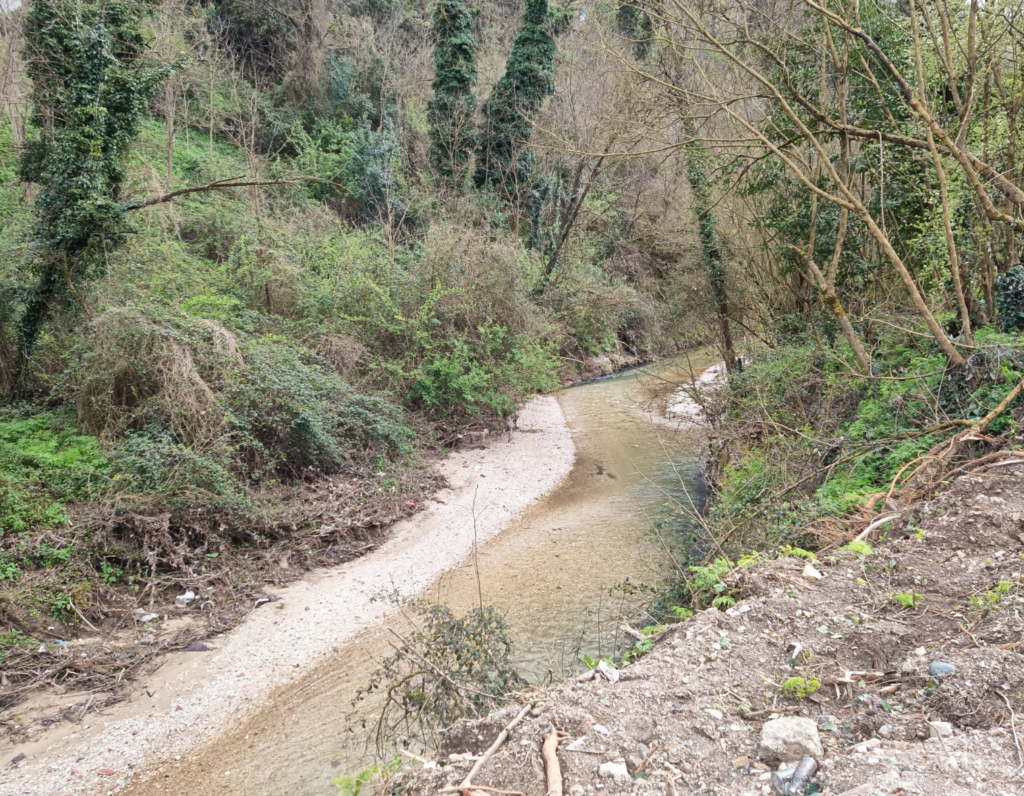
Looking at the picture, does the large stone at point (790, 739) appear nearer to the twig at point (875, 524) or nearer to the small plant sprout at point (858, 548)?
the small plant sprout at point (858, 548)

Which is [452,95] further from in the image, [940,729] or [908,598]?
[940,729]

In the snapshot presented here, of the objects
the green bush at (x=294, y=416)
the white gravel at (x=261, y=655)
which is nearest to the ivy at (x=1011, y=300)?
the white gravel at (x=261, y=655)

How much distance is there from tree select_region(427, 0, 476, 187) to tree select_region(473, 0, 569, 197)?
623 millimetres

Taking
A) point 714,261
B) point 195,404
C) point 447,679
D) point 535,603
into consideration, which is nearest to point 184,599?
point 195,404

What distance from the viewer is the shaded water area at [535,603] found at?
14.8ft

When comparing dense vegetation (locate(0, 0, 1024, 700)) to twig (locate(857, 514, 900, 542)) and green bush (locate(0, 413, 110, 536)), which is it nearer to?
green bush (locate(0, 413, 110, 536))

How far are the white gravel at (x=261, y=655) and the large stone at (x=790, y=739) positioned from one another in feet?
14.3

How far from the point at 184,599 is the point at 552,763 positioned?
18.2 feet

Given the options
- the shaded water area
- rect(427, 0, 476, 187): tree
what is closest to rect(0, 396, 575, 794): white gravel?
the shaded water area

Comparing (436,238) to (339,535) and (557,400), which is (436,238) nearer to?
(557,400)

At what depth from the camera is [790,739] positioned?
2.34 metres

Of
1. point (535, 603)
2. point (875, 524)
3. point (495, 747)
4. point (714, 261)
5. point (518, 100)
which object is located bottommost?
point (535, 603)

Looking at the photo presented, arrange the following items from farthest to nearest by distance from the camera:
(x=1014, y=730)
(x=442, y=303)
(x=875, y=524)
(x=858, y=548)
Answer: (x=442, y=303) → (x=875, y=524) → (x=858, y=548) → (x=1014, y=730)

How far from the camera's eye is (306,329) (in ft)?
38.5
